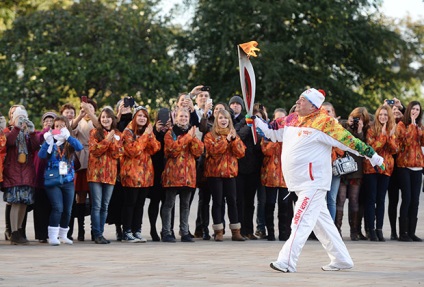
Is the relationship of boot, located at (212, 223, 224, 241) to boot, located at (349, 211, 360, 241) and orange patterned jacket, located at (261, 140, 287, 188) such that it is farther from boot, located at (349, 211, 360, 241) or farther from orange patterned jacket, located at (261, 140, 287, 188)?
boot, located at (349, 211, 360, 241)

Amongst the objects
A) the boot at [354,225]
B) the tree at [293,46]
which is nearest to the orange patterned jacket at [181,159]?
the boot at [354,225]

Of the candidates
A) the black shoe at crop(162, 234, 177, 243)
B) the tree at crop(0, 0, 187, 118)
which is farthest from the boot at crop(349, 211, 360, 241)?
the tree at crop(0, 0, 187, 118)

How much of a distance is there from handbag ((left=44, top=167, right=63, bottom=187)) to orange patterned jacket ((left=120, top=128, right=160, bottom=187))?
3.18 feet

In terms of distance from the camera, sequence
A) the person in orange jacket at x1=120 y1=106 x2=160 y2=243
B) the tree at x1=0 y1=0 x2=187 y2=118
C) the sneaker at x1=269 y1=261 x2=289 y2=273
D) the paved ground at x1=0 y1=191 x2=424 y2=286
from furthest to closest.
Result: the tree at x1=0 y1=0 x2=187 y2=118 < the person in orange jacket at x1=120 y1=106 x2=160 y2=243 < the sneaker at x1=269 y1=261 x2=289 y2=273 < the paved ground at x1=0 y1=191 x2=424 y2=286

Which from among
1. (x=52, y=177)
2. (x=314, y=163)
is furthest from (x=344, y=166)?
(x=314, y=163)

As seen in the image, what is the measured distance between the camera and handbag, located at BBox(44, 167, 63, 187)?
16.0 m

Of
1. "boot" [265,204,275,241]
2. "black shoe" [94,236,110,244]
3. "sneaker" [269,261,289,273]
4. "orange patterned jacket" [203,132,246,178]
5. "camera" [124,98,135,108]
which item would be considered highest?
"camera" [124,98,135,108]

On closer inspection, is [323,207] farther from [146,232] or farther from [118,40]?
[118,40]

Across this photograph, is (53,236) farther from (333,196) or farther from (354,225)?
(354,225)

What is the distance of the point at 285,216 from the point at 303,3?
3287 cm

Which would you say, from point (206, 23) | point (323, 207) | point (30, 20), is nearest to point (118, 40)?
point (30, 20)

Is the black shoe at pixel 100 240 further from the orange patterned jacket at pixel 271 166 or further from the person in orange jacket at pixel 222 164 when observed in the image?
the orange patterned jacket at pixel 271 166

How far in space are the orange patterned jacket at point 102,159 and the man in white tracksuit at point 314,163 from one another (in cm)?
401

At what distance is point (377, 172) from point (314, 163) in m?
4.96
